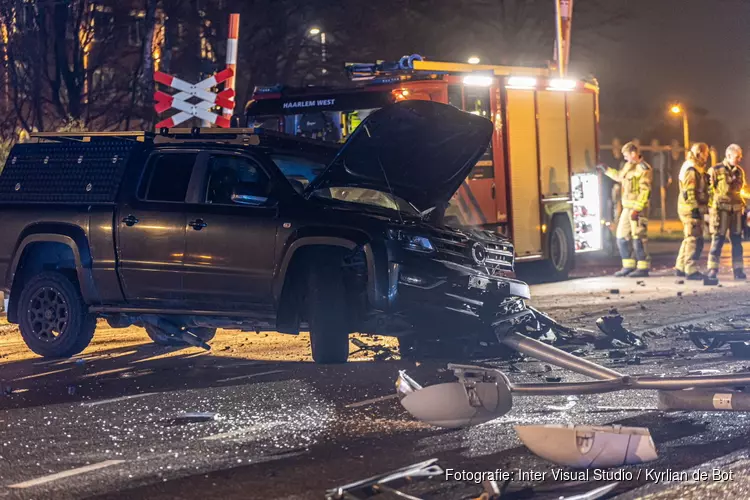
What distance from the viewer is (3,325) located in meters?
12.8

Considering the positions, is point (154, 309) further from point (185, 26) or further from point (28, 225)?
point (185, 26)

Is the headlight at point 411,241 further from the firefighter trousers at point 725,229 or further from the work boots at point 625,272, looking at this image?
the work boots at point 625,272

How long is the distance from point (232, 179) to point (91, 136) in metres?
1.57

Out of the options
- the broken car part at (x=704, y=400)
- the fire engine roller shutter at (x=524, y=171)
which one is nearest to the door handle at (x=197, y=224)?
the broken car part at (x=704, y=400)

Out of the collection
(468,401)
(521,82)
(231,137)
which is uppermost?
(521,82)

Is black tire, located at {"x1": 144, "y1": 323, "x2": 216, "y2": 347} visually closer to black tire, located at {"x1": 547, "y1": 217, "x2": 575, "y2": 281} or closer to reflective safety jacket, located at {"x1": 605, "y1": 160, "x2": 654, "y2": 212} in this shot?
black tire, located at {"x1": 547, "y1": 217, "x2": 575, "y2": 281}

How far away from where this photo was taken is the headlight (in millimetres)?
8703

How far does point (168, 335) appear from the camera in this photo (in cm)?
995

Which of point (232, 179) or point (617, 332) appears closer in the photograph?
point (232, 179)

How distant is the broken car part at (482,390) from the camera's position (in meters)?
6.30

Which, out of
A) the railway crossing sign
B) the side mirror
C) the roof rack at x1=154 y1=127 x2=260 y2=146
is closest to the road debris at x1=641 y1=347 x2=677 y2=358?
the side mirror

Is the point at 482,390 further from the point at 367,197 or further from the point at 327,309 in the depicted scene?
the point at 367,197

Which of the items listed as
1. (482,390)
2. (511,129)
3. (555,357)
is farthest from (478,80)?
(482,390)

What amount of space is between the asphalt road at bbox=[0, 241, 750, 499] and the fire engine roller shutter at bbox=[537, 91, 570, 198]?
696cm
